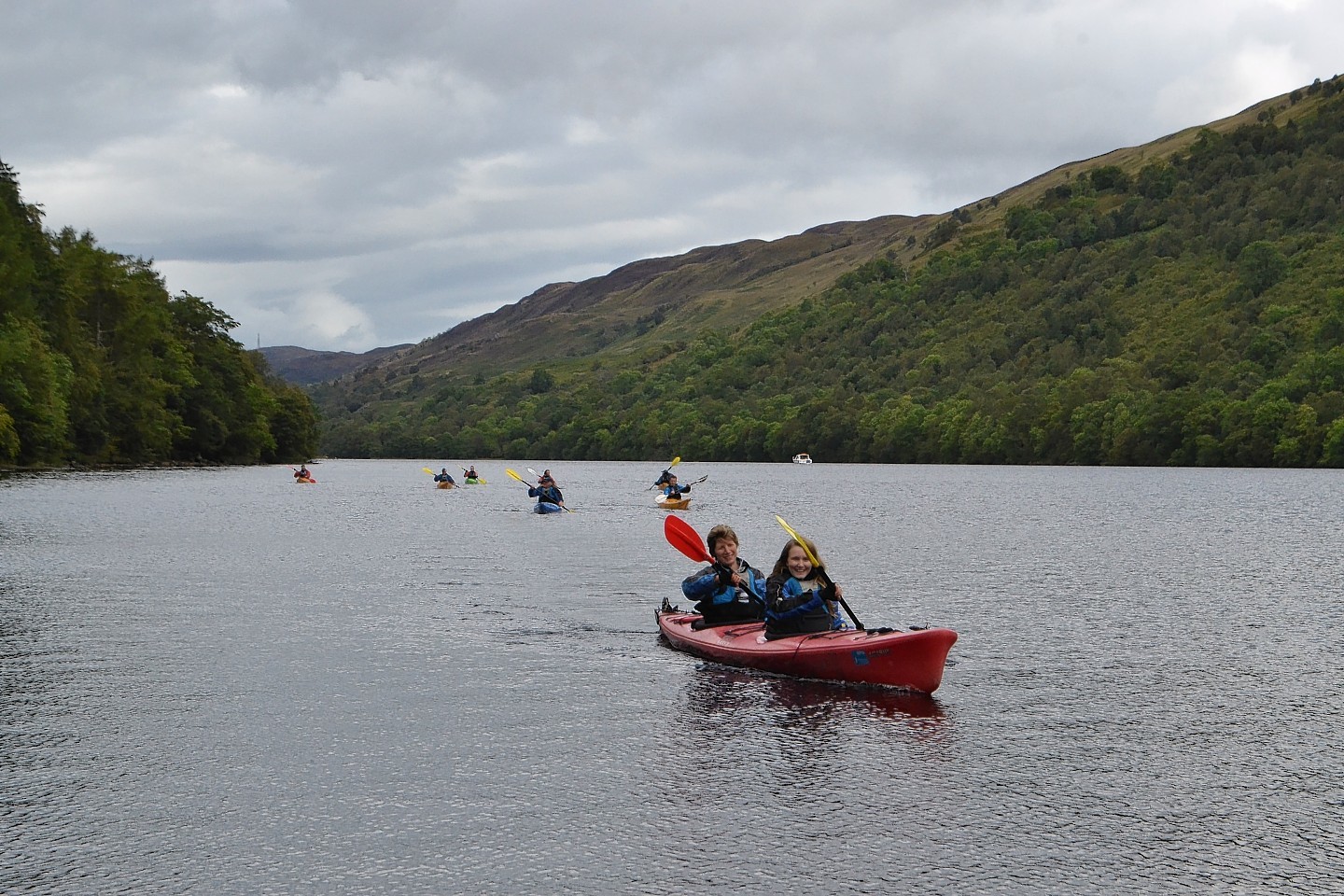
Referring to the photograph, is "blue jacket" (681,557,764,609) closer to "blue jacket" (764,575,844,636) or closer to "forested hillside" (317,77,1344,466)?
"blue jacket" (764,575,844,636)

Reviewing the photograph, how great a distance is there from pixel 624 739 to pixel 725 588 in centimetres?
598

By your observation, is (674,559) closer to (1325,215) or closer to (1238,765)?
(1238,765)

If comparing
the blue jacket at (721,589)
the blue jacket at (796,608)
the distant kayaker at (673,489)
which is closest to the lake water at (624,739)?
the blue jacket at (796,608)

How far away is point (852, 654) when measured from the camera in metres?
17.7

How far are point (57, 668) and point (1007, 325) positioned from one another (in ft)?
606

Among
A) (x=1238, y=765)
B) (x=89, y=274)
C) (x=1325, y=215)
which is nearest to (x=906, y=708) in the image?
(x=1238, y=765)

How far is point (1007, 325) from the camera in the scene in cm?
19425

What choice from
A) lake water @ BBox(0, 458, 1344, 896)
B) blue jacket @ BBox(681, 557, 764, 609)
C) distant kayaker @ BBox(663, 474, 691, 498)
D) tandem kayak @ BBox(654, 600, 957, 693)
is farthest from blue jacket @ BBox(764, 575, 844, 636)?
distant kayaker @ BBox(663, 474, 691, 498)

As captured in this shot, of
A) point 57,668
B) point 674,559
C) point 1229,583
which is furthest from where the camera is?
point 674,559

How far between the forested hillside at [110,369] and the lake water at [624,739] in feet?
173

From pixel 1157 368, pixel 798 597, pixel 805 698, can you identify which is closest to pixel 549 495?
pixel 798 597

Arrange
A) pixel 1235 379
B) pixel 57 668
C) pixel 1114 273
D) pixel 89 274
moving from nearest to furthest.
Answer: pixel 57 668 < pixel 89 274 < pixel 1235 379 < pixel 1114 273

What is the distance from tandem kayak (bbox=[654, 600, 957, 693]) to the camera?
17250 millimetres

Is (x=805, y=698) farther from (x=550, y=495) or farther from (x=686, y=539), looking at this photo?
(x=550, y=495)
